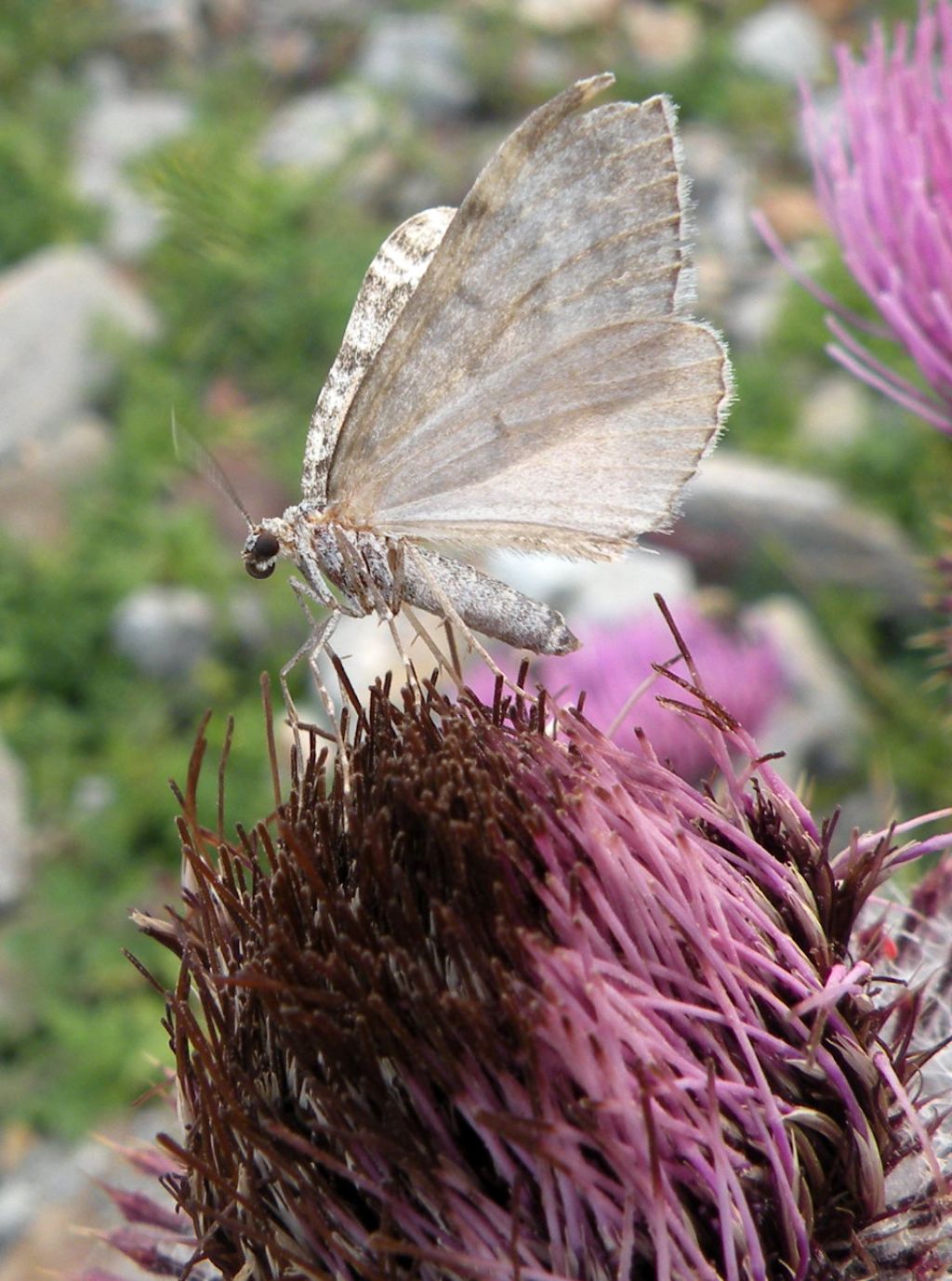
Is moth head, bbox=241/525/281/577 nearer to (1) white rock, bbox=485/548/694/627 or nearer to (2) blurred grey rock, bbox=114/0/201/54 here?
(1) white rock, bbox=485/548/694/627

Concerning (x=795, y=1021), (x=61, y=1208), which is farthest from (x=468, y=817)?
(x=61, y=1208)

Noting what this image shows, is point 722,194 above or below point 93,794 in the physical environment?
above

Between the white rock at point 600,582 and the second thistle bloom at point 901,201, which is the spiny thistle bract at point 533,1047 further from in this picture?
the white rock at point 600,582

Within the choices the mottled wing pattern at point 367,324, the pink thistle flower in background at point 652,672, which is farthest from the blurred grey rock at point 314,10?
the mottled wing pattern at point 367,324

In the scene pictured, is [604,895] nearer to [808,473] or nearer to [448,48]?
[808,473]

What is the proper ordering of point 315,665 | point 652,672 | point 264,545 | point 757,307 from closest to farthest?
point 315,665 → point 264,545 → point 652,672 → point 757,307

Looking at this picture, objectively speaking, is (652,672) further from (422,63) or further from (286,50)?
(286,50)

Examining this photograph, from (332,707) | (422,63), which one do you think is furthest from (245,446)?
(332,707)
